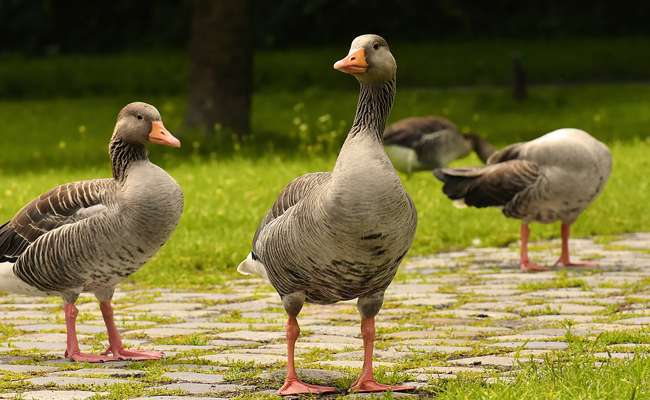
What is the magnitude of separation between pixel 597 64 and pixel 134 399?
2434 cm

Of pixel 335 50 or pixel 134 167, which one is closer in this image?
pixel 134 167

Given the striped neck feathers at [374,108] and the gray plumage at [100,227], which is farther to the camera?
the gray plumage at [100,227]

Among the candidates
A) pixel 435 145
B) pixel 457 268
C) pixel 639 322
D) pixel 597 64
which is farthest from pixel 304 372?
pixel 597 64

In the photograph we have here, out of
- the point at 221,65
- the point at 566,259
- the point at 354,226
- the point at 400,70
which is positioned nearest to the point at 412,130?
the point at 566,259

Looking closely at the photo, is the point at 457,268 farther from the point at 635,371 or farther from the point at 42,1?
the point at 42,1

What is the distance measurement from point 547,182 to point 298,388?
451 centimetres

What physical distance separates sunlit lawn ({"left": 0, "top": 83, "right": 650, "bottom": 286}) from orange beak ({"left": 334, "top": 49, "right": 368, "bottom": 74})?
3.99 metres

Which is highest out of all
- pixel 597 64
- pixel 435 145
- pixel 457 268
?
pixel 597 64

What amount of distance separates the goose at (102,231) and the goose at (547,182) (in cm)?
388

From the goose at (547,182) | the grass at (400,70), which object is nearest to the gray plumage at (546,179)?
the goose at (547,182)

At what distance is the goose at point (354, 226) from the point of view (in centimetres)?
438

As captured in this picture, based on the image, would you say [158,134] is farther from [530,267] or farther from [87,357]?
[530,267]

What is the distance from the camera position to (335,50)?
3070 centimetres

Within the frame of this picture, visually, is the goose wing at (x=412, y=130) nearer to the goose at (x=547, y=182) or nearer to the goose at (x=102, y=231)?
the goose at (x=547, y=182)
